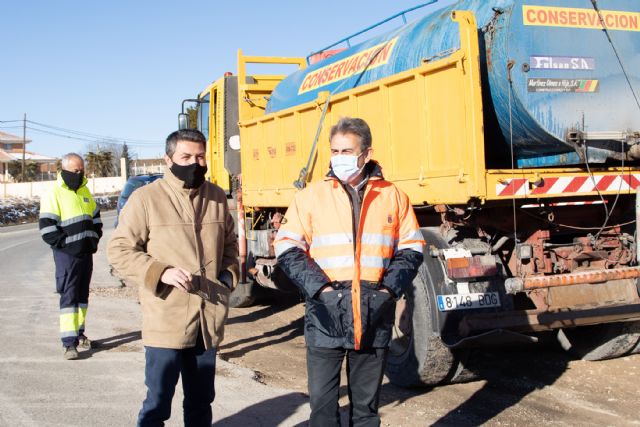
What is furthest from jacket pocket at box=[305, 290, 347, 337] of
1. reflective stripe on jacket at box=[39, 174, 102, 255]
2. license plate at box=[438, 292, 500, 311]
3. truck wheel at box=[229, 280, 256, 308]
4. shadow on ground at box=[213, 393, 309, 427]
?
truck wheel at box=[229, 280, 256, 308]

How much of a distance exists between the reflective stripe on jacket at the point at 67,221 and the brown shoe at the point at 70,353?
88 cm

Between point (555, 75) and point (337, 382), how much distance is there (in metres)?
2.94

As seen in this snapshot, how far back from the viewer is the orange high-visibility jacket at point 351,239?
3312 millimetres

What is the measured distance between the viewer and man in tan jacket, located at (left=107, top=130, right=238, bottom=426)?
3475 millimetres

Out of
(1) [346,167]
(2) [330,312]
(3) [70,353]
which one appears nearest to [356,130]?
(1) [346,167]

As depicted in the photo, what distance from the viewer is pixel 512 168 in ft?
16.9

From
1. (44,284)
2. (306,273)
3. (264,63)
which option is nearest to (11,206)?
(44,284)

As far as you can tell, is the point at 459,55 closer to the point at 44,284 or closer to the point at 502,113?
the point at 502,113

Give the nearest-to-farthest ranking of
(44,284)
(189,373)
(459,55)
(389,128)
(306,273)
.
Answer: (306,273), (189,373), (459,55), (389,128), (44,284)

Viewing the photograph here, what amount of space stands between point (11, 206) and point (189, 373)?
33.9 metres

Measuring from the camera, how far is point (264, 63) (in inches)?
391

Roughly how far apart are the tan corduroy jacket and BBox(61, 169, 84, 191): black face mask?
347 centimetres

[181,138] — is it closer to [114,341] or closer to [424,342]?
[424,342]

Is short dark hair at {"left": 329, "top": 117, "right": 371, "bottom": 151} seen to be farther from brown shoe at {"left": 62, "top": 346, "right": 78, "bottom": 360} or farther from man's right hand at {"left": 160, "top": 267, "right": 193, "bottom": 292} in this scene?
brown shoe at {"left": 62, "top": 346, "right": 78, "bottom": 360}
